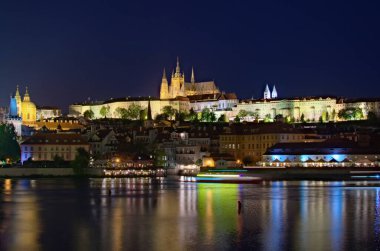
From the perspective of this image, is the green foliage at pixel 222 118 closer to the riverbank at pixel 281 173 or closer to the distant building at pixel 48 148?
the distant building at pixel 48 148

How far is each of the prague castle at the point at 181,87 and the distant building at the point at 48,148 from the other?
80.6 m

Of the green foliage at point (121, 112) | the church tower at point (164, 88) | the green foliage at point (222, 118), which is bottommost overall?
the green foliage at point (222, 118)

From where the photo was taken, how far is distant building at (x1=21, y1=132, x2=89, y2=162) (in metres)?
64.1

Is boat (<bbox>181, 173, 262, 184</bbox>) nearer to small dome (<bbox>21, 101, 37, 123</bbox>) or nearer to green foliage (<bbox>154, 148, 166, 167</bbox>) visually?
green foliage (<bbox>154, 148, 166, 167</bbox>)

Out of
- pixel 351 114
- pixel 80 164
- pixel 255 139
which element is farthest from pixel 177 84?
pixel 80 164

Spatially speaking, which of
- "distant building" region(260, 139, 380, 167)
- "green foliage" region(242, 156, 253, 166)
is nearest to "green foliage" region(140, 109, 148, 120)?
"green foliage" region(242, 156, 253, 166)

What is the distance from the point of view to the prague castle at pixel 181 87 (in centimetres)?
14688

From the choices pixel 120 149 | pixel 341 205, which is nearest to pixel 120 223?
pixel 341 205

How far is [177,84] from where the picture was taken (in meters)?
149

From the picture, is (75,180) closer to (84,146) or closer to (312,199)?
(84,146)

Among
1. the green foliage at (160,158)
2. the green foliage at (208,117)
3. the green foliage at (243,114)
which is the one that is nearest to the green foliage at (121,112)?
the green foliage at (208,117)

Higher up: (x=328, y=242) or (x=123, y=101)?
(x=123, y=101)

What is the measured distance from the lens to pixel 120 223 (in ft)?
86.9

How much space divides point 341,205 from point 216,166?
102 feet
